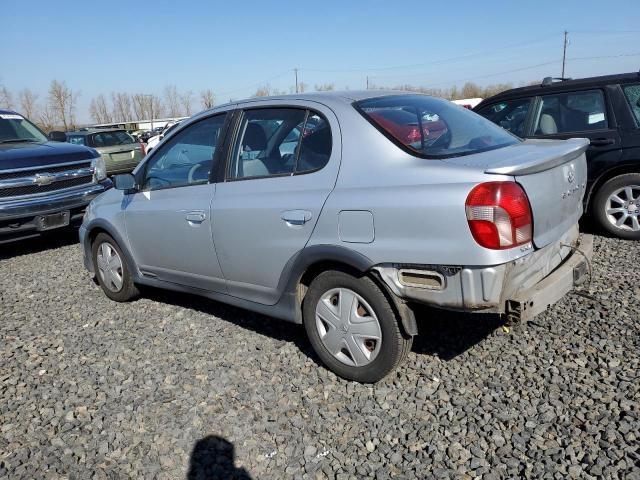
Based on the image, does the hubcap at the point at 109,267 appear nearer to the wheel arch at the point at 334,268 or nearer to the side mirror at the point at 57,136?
the wheel arch at the point at 334,268

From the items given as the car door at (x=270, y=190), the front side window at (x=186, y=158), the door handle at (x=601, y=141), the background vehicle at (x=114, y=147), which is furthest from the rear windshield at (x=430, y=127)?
the background vehicle at (x=114, y=147)

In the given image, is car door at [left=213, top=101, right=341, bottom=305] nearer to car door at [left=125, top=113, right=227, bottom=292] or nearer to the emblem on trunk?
car door at [left=125, top=113, right=227, bottom=292]

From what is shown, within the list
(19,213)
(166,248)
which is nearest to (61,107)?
(19,213)

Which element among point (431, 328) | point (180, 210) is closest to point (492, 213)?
point (431, 328)

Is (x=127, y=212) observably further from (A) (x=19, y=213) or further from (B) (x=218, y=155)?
(A) (x=19, y=213)

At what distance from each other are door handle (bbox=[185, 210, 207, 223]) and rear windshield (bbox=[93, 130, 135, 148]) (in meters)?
11.6

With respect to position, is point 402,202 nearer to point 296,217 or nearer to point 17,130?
point 296,217

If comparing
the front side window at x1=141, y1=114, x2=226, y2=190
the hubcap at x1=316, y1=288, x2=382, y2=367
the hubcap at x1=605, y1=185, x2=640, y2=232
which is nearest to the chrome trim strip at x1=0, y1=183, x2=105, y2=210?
the front side window at x1=141, y1=114, x2=226, y2=190

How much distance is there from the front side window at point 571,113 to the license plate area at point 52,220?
606cm

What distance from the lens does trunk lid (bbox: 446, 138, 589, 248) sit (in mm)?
2645

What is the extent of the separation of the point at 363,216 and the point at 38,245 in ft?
21.6

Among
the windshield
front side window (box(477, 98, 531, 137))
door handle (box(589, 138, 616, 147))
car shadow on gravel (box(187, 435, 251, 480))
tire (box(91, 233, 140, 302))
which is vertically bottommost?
car shadow on gravel (box(187, 435, 251, 480))

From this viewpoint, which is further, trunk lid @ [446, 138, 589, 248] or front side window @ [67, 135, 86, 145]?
front side window @ [67, 135, 86, 145]

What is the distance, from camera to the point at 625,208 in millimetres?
5574
